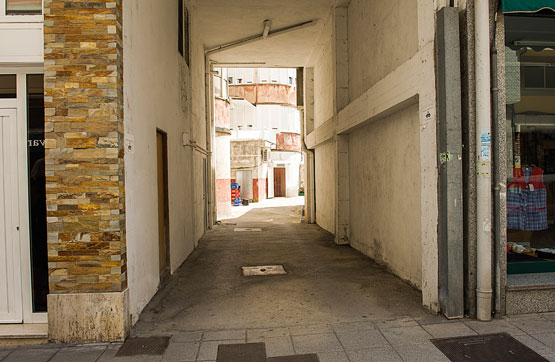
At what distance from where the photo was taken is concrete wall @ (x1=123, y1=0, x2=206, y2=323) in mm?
4516

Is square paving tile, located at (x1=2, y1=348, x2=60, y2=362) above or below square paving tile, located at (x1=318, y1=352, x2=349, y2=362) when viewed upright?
above

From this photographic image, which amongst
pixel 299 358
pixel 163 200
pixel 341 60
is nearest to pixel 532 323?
pixel 299 358

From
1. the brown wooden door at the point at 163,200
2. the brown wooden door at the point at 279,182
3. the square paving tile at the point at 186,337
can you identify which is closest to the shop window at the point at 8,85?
the brown wooden door at the point at 163,200

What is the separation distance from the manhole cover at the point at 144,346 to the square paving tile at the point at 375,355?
1843 millimetres

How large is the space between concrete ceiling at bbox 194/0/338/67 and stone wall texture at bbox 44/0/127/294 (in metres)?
6.45

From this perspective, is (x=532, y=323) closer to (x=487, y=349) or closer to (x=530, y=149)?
(x=487, y=349)

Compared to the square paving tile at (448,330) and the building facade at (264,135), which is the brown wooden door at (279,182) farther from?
the square paving tile at (448,330)

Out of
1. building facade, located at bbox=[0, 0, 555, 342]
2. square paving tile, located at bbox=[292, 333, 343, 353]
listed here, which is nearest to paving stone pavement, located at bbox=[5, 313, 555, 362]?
square paving tile, located at bbox=[292, 333, 343, 353]

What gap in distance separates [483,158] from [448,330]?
74.9 inches

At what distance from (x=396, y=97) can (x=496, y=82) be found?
5.09ft

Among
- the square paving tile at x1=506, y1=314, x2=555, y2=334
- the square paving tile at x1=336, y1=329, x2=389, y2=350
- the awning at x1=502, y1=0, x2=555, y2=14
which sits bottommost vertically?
the square paving tile at x1=336, y1=329, x2=389, y2=350

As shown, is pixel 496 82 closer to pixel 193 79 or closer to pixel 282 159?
pixel 193 79

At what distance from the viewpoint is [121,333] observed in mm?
4090

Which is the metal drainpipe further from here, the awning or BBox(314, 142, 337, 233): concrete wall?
BBox(314, 142, 337, 233): concrete wall
